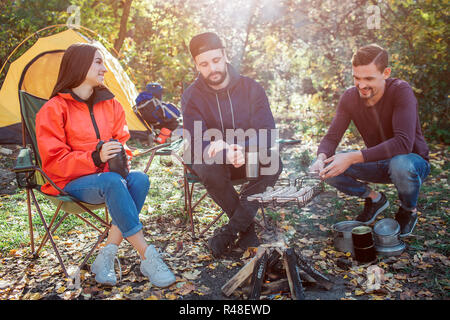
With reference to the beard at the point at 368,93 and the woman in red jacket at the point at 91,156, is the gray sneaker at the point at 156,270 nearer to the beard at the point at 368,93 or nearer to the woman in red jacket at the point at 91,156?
the woman in red jacket at the point at 91,156

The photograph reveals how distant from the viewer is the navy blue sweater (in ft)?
10.2

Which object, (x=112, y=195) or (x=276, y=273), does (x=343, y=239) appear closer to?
(x=276, y=273)

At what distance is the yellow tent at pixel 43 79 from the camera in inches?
177

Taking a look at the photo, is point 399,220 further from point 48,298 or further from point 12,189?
point 12,189

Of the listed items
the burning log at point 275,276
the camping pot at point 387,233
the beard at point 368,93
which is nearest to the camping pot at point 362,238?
the camping pot at point 387,233

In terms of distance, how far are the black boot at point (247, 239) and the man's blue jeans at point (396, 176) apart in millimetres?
773

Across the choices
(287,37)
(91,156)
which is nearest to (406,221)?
(91,156)

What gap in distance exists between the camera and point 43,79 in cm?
449

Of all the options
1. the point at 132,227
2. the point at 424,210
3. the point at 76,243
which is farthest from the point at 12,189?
the point at 424,210

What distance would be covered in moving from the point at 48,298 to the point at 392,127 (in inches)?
104

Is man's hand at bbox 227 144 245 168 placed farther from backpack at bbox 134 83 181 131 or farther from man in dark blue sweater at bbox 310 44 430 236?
backpack at bbox 134 83 181 131

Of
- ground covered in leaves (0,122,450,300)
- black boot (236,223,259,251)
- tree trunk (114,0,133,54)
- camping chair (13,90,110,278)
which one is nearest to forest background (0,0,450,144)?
tree trunk (114,0,133,54)

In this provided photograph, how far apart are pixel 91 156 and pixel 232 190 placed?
102cm

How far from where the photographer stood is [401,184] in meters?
2.80
